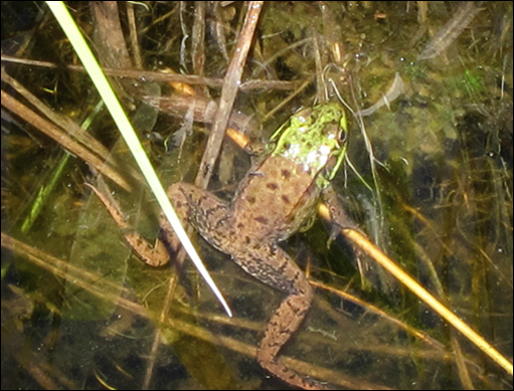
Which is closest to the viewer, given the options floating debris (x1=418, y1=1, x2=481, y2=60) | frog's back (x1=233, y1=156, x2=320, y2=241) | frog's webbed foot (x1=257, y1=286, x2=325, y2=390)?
frog's back (x1=233, y1=156, x2=320, y2=241)

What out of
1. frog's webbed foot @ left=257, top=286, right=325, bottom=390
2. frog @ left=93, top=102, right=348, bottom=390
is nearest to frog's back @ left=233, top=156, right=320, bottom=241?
frog @ left=93, top=102, right=348, bottom=390

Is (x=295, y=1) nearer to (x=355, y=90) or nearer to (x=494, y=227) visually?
(x=355, y=90)

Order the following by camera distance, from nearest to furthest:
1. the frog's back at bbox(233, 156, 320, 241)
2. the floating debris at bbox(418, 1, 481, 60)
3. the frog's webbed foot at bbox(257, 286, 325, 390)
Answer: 1. the frog's back at bbox(233, 156, 320, 241)
2. the frog's webbed foot at bbox(257, 286, 325, 390)
3. the floating debris at bbox(418, 1, 481, 60)

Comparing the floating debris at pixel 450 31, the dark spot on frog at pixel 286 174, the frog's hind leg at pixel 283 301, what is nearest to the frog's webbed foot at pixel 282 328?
the frog's hind leg at pixel 283 301

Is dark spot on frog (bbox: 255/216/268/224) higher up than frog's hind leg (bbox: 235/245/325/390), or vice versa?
dark spot on frog (bbox: 255/216/268/224)

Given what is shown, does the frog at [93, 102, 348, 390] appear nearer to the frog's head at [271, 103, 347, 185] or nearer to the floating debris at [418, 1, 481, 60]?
the frog's head at [271, 103, 347, 185]

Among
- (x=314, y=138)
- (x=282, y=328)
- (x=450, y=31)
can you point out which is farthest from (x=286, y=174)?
(x=450, y=31)

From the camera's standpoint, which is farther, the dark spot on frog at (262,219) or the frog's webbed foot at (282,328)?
the frog's webbed foot at (282,328)

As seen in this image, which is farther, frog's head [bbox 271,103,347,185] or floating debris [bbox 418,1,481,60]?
floating debris [bbox 418,1,481,60]

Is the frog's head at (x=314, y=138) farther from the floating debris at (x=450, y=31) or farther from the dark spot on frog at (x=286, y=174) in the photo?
the floating debris at (x=450, y=31)
